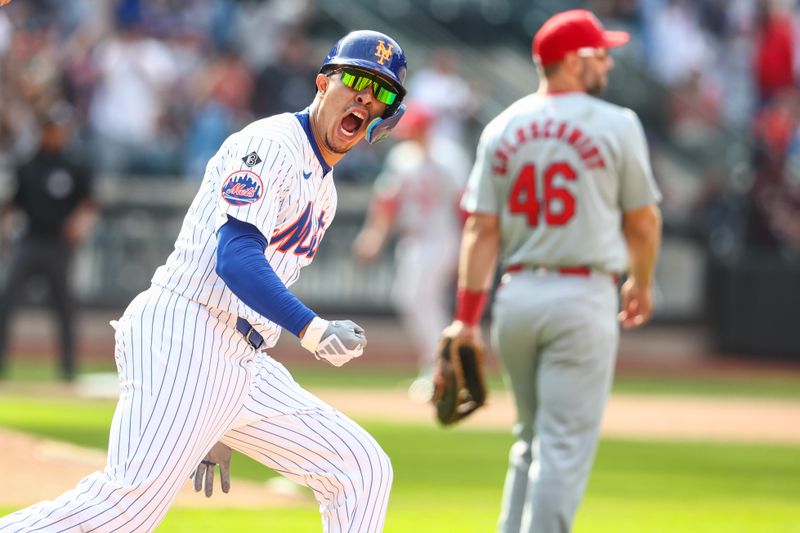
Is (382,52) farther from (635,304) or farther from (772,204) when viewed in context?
(772,204)

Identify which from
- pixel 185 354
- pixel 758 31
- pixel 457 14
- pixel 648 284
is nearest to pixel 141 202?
pixel 457 14

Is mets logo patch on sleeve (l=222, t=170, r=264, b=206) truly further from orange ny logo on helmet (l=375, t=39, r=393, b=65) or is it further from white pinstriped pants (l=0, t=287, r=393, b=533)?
orange ny logo on helmet (l=375, t=39, r=393, b=65)

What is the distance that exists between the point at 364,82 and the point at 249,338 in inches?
34.0

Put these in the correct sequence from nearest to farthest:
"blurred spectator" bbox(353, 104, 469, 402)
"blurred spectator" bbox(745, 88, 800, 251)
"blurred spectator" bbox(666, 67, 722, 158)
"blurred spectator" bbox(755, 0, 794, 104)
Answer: "blurred spectator" bbox(353, 104, 469, 402), "blurred spectator" bbox(745, 88, 800, 251), "blurred spectator" bbox(666, 67, 722, 158), "blurred spectator" bbox(755, 0, 794, 104)

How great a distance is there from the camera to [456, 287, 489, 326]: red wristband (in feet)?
20.1

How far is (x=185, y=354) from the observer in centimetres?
448

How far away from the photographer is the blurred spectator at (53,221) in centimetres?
1379

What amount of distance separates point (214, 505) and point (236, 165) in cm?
404

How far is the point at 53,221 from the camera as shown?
545 inches

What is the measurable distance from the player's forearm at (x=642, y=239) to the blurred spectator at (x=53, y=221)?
28.4 ft

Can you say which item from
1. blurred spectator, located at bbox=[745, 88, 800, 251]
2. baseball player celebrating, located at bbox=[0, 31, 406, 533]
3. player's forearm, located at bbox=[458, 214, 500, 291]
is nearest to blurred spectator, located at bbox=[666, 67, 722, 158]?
blurred spectator, located at bbox=[745, 88, 800, 251]

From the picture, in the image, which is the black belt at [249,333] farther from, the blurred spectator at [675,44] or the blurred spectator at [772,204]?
the blurred spectator at [675,44]

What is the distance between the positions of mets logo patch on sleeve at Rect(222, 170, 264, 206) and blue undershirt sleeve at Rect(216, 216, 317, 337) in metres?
0.10

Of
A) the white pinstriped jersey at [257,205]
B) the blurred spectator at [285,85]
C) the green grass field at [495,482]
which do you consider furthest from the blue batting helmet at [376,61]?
the blurred spectator at [285,85]
